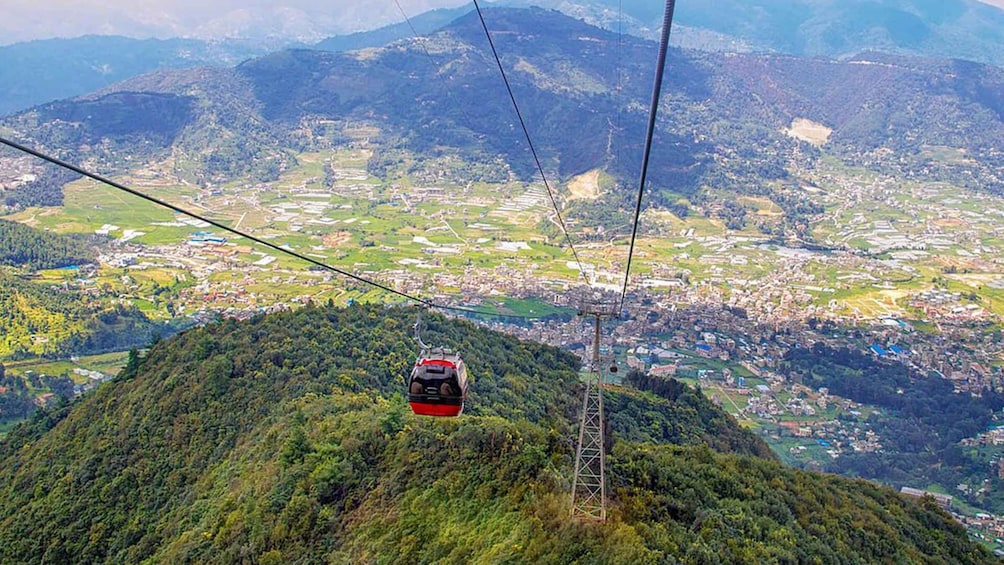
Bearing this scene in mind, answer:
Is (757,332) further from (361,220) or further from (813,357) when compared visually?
(361,220)

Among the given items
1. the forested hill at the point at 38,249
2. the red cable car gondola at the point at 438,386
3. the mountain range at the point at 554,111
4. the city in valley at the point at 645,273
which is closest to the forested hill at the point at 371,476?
the red cable car gondola at the point at 438,386

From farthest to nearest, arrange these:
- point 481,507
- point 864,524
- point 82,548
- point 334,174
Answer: point 334,174, point 82,548, point 864,524, point 481,507

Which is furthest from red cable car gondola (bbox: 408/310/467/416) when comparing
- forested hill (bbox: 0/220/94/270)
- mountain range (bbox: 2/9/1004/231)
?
mountain range (bbox: 2/9/1004/231)

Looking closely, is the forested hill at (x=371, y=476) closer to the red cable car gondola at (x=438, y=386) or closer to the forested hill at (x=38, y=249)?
the red cable car gondola at (x=438, y=386)

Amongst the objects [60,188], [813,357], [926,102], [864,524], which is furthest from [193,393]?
[926,102]

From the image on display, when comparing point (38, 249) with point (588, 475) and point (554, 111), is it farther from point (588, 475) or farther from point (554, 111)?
point (554, 111)

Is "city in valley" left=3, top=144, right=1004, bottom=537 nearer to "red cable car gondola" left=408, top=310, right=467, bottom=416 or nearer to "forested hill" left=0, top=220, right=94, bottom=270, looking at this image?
"forested hill" left=0, top=220, right=94, bottom=270

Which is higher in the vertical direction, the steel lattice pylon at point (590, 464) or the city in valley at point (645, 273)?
the steel lattice pylon at point (590, 464)
